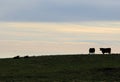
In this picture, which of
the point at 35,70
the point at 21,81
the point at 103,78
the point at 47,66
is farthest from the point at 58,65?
the point at 21,81

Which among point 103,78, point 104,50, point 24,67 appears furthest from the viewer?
point 104,50

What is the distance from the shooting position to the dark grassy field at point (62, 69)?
4725cm

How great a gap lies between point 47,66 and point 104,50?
61.5ft

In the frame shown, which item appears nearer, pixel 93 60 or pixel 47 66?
pixel 47 66

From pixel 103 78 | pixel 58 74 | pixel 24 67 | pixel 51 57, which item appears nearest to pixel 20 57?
pixel 51 57

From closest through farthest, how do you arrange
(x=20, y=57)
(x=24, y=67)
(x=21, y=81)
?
(x=21, y=81) → (x=24, y=67) → (x=20, y=57)

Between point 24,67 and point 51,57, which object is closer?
point 24,67

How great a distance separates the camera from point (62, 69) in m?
56.1

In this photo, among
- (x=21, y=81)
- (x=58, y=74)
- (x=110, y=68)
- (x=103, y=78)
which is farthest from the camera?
(x=110, y=68)

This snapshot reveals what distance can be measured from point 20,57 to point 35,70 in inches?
606

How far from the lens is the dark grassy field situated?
47250mm

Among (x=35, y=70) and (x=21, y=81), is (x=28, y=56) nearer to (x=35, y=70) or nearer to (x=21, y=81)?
(x=35, y=70)

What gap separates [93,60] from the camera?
6462 centimetres

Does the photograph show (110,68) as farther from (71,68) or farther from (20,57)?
(20,57)
